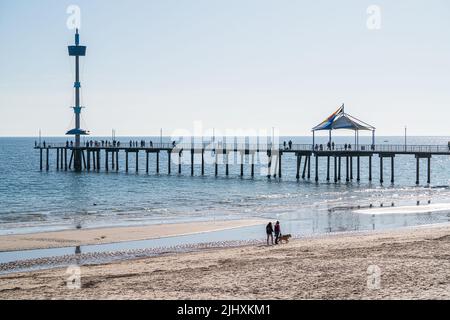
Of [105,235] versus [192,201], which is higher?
[105,235]

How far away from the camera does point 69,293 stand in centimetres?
1420

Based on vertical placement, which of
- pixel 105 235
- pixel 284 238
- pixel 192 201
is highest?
pixel 284 238

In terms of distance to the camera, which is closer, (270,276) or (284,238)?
(270,276)

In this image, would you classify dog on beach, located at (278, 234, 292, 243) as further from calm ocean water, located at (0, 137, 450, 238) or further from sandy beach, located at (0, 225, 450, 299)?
calm ocean water, located at (0, 137, 450, 238)

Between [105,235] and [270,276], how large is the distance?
12923 mm

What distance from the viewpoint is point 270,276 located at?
1543 centimetres

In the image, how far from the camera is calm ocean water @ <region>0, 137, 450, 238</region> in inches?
1246

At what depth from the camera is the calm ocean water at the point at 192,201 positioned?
3164 cm

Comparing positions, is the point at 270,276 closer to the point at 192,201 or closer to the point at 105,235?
the point at 105,235

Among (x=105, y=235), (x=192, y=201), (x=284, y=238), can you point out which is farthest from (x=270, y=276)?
(x=192, y=201)

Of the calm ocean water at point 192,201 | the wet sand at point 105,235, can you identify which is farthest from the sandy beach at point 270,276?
the calm ocean water at point 192,201

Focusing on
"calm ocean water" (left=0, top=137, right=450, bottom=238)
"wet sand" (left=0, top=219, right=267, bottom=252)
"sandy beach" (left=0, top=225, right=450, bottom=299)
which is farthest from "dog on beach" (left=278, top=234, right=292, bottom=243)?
Result: "wet sand" (left=0, top=219, right=267, bottom=252)

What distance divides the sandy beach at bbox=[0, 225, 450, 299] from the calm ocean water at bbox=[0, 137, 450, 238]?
335 inches

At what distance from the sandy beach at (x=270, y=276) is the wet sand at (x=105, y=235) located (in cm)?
549
